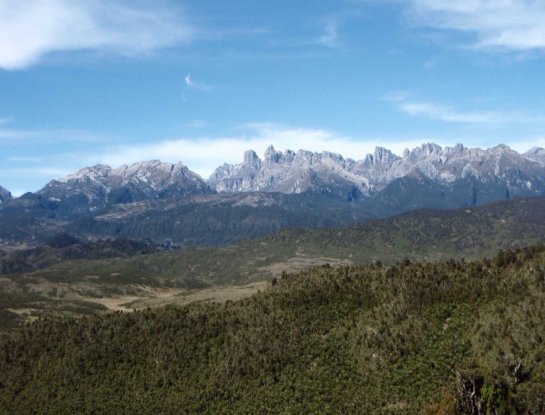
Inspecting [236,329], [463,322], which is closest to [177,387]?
[236,329]

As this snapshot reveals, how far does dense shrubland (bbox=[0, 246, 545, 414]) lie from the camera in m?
82.0

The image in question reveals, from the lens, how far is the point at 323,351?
10175cm

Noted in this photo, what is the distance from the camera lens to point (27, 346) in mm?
129125

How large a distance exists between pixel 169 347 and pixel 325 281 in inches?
1415

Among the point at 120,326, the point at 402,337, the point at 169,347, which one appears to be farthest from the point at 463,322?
the point at 120,326

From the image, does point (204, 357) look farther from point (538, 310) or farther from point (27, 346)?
point (538, 310)

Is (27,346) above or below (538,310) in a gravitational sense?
below

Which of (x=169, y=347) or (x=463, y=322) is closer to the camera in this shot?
(x=463, y=322)

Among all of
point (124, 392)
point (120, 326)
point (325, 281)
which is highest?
point (325, 281)

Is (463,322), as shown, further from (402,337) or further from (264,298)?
(264,298)

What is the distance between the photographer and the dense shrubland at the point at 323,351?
82000 mm

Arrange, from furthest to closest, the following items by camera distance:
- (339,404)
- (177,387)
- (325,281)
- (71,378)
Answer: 1. (325,281)
2. (71,378)
3. (177,387)
4. (339,404)

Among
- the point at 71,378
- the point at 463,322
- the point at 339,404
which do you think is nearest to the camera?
the point at 339,404

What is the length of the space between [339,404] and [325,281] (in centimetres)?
4384
